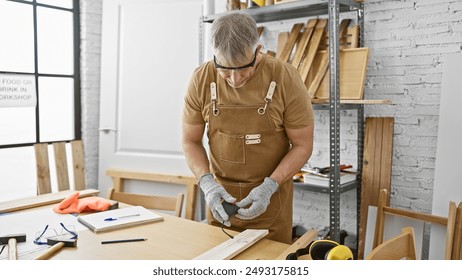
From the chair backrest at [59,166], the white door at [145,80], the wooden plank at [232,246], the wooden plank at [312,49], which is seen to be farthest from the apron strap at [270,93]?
the chair backrest at [59,166]

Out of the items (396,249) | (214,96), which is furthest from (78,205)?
(396,249)

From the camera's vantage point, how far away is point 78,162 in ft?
9.30

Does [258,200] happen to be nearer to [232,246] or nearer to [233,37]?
[232,246]

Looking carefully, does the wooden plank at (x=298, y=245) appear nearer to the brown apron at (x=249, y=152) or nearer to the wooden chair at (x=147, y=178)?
the brown apron at (x=249, y=152)

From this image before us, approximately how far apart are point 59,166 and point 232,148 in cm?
138

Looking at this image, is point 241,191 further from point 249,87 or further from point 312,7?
point 312,7

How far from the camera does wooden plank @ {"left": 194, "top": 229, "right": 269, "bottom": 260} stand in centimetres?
142

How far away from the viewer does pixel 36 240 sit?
1562mm

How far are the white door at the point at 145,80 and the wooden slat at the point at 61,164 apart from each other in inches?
24.5

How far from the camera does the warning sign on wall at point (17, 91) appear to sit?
3.01 metres

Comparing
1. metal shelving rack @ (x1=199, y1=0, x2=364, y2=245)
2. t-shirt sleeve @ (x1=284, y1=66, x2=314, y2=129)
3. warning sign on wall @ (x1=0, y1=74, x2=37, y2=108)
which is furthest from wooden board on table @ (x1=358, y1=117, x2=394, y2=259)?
warning sign on wall @ (x1=0, y1=74, x2=37, y2=108)

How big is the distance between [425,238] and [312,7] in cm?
144
